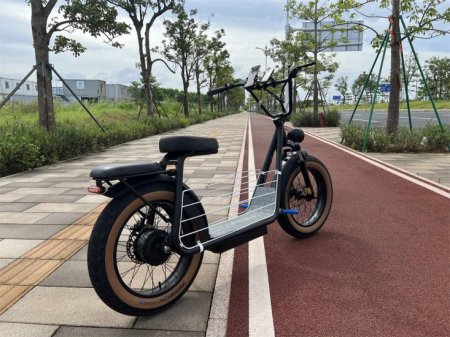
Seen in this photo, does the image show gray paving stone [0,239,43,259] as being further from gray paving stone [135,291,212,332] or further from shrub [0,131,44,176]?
shrub [0,131,44,176]

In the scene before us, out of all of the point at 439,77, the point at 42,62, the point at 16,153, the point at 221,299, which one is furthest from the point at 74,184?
the point at 439,77

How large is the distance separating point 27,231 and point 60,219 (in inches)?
17.8

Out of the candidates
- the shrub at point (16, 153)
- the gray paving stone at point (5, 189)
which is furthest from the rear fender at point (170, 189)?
the shrub at point (16, 153)

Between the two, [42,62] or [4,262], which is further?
[42,62]

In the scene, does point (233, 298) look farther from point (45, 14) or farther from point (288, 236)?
point (45, 14)

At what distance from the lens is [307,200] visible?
12.9ft

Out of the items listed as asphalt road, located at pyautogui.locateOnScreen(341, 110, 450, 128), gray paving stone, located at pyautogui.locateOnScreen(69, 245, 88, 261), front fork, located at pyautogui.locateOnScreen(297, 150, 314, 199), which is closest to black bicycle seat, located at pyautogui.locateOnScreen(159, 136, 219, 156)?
front fork, located at pyautogui.locateOnScreen(297, 150, 314, 199)

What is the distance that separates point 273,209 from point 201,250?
35.5 inches

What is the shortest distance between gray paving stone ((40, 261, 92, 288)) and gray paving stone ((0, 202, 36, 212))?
2.05 m

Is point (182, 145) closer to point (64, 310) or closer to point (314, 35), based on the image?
point (64, 310)

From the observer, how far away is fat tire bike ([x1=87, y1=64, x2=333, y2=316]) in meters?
2.28

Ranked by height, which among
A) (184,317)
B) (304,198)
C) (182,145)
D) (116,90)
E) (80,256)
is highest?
(116,90)

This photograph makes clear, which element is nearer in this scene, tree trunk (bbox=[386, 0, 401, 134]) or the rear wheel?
the rear wheel

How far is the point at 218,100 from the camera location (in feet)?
191
